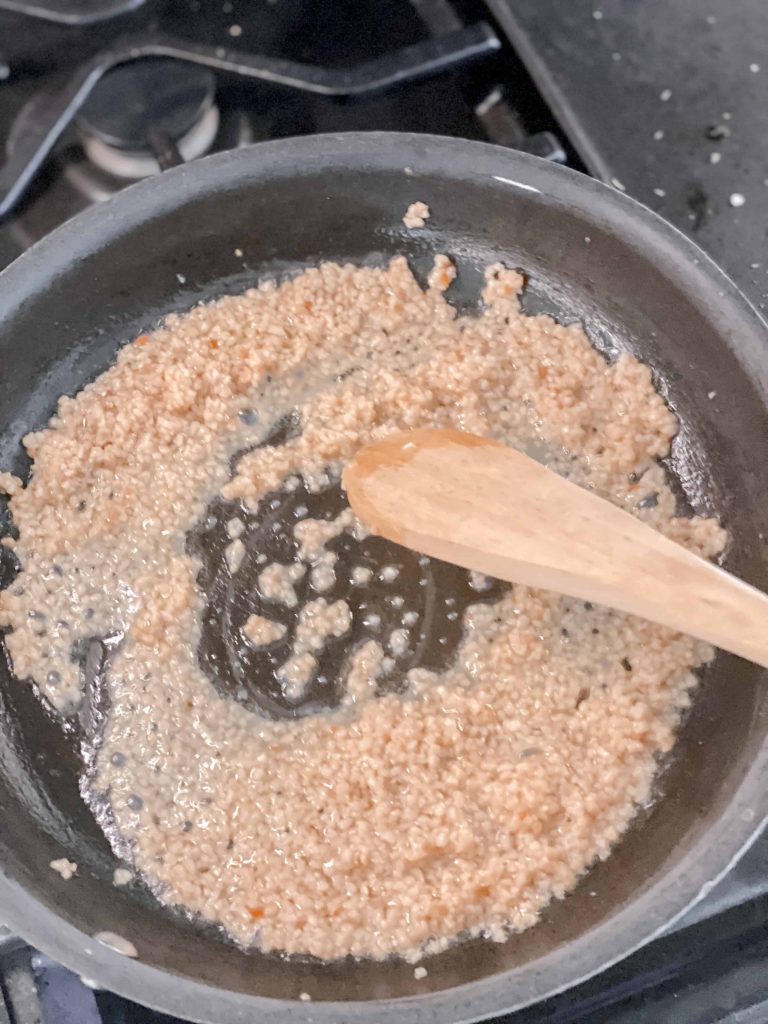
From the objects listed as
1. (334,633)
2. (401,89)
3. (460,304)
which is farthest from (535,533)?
(401,89)

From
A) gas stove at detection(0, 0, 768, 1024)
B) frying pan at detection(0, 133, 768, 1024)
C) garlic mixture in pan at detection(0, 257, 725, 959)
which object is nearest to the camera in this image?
frying pan at detection(0, 133, 768, 1024)

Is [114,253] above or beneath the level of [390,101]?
above

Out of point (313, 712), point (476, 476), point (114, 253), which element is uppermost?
point (114, 253)

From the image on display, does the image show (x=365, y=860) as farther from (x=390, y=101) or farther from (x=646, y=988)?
(x=390, y=101)

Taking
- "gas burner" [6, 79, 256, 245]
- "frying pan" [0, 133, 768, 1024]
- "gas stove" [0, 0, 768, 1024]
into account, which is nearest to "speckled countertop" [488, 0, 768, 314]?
"gas stove" [0, 0, 768, 1024]

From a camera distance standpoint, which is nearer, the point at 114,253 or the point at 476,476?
the point at 476,476

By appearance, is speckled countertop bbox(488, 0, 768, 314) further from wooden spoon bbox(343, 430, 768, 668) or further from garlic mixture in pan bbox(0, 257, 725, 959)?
wooden spoon bbox(343, 430, 768, 668)

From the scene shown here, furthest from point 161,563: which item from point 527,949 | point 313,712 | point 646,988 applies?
point 646,988
